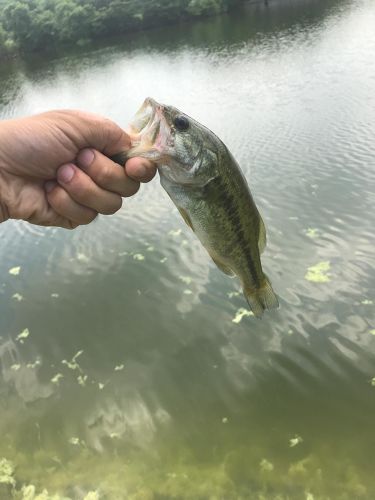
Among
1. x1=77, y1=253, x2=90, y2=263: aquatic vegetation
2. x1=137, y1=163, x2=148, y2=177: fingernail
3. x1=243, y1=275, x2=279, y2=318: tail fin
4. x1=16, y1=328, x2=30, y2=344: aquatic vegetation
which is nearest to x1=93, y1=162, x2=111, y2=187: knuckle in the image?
x1=137, y1=163, x2=148, y2=177: fingernail

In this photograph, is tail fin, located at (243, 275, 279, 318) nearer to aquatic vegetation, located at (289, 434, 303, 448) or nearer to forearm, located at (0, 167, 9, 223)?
Answer: forearm, located at (0, 167, 9, 223)

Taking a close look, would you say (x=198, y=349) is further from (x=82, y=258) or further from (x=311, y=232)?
(x=82, y=258)

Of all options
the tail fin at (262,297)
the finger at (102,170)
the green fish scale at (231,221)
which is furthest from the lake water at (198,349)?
the finger at (102,170)

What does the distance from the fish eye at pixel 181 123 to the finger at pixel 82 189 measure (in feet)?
2.67

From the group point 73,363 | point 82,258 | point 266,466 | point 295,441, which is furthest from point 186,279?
point 266,466

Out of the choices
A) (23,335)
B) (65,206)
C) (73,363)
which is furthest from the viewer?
(23,335)

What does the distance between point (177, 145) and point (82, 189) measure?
2.81 ft

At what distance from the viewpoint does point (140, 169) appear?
2945 mm

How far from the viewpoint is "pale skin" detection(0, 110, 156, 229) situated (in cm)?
304

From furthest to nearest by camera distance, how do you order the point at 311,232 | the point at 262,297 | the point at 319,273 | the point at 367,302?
the point at 311,232, the point at 319,273, the point at 367,302, the point at 262,297

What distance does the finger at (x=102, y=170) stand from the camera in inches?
121

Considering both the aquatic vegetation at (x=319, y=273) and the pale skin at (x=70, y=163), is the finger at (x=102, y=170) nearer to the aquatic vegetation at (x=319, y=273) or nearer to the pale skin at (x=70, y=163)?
the pale skin at (x=70, y=163)

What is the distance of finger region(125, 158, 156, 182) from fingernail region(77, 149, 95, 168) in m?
0.28

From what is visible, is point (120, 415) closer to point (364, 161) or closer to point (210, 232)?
point (210, 232)
